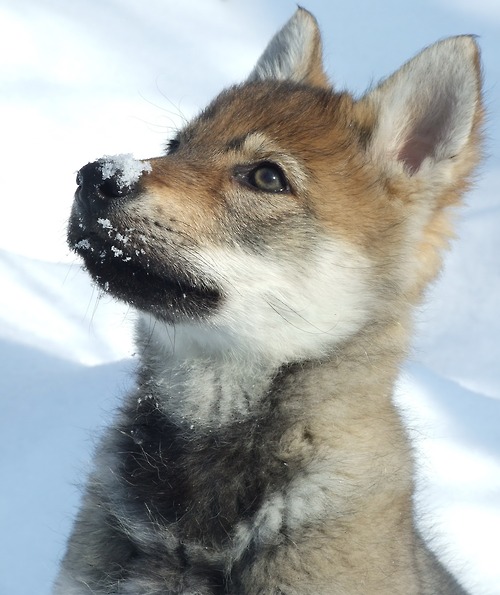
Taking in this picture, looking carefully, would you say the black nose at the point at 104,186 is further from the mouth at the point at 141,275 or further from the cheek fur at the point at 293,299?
the cheek fur at the point at 293,299

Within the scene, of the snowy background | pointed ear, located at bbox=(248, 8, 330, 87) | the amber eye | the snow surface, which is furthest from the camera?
the snowy background

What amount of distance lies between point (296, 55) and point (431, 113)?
2.54ft

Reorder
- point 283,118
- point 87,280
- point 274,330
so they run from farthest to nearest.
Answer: point 87,280
point 283,118
point 274,330

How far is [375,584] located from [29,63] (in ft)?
19.6

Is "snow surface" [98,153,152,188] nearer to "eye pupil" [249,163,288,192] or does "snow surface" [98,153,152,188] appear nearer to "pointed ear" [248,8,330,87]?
"eye pupil" [249,163,288,192]

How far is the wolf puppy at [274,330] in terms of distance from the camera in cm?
249

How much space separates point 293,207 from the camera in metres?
2.68

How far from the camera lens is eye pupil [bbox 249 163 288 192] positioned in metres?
2.69

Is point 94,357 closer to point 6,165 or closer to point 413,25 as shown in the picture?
point 6,165

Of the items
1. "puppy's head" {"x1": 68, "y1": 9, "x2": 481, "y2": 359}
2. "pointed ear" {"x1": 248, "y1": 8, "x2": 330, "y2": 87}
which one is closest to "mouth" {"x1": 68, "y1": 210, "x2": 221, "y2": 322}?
"puppy's head" {"x1": 68, "y1": 9, "x2": 481, "y2": 359}

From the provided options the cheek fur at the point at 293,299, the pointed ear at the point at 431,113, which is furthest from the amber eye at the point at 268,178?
the pointed ear at the point at 431,113

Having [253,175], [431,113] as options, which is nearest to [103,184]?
[253,175]

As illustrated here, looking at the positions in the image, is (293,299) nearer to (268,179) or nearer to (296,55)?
(268,179)

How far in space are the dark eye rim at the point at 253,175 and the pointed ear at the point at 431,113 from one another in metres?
0.35
